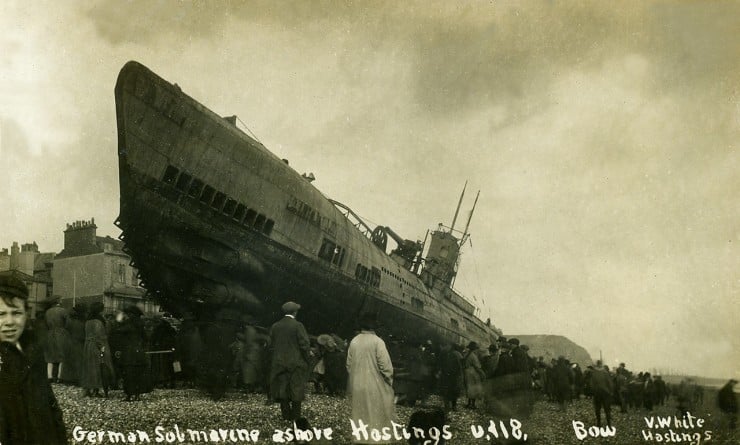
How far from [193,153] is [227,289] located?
10.7 ft

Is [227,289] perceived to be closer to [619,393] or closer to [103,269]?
[619,393]

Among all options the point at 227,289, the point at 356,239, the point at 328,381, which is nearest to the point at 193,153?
the point at 227,289

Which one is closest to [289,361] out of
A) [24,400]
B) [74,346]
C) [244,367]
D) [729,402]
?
[244,367]

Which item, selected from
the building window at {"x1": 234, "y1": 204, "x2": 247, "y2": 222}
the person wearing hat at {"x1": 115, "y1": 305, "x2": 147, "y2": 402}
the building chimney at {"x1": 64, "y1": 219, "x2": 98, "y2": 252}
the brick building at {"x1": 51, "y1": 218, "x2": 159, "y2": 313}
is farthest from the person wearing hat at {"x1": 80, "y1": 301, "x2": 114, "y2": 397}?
the building chimney at {"x1": 64, "y1": 219, "x2": 98, "y2": 252}

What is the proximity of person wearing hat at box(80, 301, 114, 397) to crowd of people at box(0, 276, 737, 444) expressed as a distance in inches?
0.8

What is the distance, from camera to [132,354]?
38.0 feet

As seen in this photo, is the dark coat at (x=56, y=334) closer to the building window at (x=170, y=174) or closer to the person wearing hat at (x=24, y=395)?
the building window at (x=170, y=174)

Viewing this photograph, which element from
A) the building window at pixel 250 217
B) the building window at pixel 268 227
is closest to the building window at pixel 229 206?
the building window at pixel 250 217

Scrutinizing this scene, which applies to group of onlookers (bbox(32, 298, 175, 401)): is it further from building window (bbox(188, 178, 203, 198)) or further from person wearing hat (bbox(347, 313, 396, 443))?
person wearing hat (bbox(347, 313, 396, 443))

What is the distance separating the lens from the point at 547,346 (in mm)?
88500

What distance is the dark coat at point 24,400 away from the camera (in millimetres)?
4164

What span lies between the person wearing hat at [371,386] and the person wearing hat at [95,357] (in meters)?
6.89

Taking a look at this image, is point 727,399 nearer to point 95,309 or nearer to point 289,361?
point 289,361

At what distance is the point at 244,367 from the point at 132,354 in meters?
2.57
